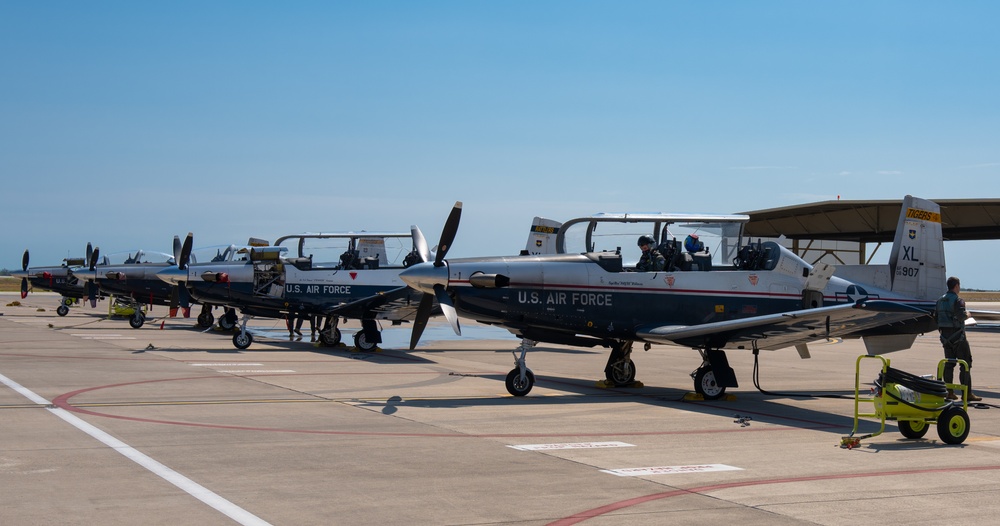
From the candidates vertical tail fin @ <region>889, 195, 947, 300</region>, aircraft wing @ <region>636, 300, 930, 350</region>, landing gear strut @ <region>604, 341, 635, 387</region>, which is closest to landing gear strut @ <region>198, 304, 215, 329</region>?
landing gear strut @ <region>604, 341, 635, 387</region>

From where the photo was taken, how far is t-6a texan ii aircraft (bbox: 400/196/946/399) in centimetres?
1448

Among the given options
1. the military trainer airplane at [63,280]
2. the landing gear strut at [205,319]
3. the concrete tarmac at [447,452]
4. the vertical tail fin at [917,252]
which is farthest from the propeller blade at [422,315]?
the military trainer airplane at [63,280]

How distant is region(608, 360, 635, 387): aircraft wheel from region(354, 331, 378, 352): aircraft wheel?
353 inches

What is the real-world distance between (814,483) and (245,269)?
65.5ft

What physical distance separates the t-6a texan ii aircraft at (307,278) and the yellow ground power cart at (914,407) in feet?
52.3

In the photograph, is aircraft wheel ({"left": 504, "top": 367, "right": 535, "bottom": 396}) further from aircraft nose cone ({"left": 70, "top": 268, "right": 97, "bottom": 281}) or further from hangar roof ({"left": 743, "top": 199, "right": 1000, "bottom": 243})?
aircraft nose cone ({"left": 70, "top": 268, "right": 97, "bottom": 281})

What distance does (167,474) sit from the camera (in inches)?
315

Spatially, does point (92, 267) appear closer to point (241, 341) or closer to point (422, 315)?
point (241, 341)

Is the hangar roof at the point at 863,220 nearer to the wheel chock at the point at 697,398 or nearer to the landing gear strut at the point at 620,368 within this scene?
the landing gear strut at the point at 620,368

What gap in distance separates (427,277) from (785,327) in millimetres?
5301

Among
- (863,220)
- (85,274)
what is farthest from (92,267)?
(863,220)

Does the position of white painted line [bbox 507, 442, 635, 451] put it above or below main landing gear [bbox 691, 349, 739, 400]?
below

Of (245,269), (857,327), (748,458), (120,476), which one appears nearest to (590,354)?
(245,269)

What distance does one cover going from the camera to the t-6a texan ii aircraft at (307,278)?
25.6m
